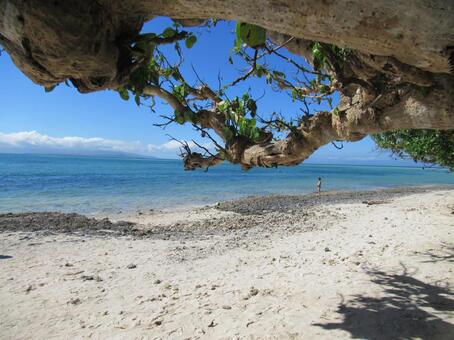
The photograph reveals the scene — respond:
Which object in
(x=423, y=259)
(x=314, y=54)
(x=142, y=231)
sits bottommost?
(x=142, y=231)

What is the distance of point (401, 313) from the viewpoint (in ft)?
15.1

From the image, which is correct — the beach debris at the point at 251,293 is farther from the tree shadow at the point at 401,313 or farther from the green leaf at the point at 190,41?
the green leaf at the point at 190,41

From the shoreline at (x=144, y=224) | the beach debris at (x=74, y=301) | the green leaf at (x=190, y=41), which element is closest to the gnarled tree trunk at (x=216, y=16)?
the green leaf at (x=190, y=41)

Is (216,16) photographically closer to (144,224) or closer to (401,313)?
(401,313)

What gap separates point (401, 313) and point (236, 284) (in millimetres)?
2888

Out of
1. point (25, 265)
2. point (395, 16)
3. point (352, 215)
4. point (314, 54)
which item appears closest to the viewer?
point (395, 16)

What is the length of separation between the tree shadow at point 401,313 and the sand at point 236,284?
2 centimetres

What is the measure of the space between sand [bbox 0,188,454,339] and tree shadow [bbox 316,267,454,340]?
2 cm

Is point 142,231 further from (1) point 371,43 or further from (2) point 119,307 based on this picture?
(1) point 371,43

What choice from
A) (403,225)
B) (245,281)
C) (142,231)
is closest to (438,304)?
(245,281)

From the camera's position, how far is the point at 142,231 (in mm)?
12898

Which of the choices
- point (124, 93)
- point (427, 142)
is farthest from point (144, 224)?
point (124, 93)

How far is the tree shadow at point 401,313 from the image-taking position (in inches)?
163

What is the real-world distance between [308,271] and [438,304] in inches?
94.5
